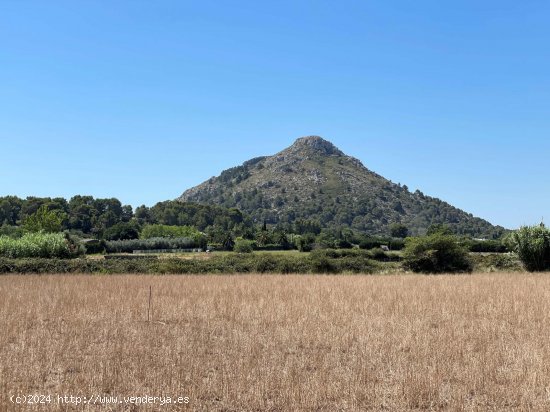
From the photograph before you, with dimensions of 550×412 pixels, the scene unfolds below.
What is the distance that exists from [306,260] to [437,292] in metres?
17.5

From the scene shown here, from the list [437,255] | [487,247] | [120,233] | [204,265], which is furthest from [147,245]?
[437,255]

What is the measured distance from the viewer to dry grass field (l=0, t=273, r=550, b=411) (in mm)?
7586

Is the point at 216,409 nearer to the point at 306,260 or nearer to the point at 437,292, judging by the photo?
the point at 437,292

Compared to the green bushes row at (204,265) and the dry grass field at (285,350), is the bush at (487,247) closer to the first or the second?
the green bushes row at (204,265)

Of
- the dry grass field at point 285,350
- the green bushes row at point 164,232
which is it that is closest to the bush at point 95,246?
the green bushes row at point 164,232

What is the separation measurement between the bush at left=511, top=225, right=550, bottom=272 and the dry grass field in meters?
16.3

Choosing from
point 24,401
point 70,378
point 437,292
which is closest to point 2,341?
point 70,378

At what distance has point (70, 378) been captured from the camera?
8.40 m

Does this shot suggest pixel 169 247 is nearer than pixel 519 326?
No

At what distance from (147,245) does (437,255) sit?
6913 centimetres

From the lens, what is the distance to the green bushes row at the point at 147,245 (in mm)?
89444

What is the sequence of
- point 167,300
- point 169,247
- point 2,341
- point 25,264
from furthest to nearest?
point 169,247 < point 25,264 < point 167,300 < point 2,341

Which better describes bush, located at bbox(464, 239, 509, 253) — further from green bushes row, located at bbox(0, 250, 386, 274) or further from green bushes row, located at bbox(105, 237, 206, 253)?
green bushes row, located at bbox(105, 237, 206, 253)

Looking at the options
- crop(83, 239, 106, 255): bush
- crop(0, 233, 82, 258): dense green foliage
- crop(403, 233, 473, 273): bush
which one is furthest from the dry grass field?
crop(83, 239, 106, 255): bush
